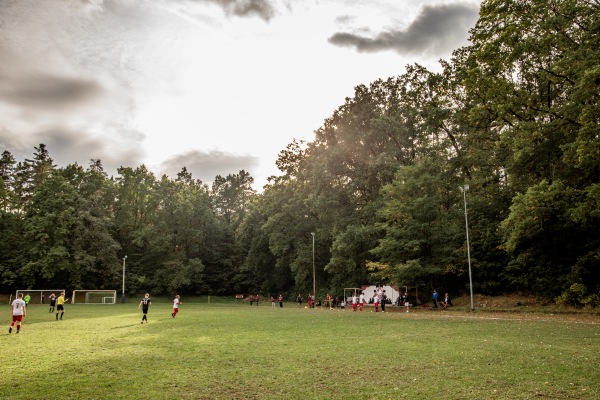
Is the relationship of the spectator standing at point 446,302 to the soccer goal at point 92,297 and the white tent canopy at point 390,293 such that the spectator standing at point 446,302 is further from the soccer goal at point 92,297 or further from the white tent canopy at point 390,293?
the soccer goal at point 92,297

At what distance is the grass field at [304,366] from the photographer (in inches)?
323

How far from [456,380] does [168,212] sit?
72.2m

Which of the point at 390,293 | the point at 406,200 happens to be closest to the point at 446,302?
the point at 390,293

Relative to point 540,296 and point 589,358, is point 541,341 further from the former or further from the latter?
point 540,296

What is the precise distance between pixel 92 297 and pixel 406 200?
44281 mm

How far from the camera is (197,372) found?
33.3ft

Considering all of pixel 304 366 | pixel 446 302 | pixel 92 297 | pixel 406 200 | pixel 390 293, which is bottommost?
pixel 92 297

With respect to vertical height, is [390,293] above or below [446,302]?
above

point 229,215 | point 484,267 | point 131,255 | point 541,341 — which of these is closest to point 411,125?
point 484,267

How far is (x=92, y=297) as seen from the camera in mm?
59250

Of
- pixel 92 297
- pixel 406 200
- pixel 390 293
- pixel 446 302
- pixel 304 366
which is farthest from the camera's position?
pixel 92 297

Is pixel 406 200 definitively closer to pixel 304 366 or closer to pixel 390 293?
pixel 390 293

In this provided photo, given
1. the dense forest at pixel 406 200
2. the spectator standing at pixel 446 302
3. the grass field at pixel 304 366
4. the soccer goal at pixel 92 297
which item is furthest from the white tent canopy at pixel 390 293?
the soccer goal at pixel 92 297

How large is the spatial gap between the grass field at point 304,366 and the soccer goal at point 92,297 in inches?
1785
